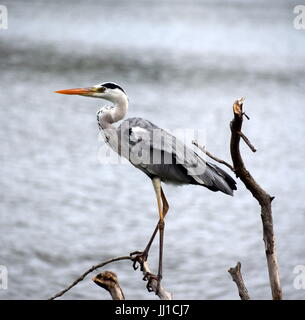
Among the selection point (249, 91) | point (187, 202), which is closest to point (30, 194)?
point (187, 202)

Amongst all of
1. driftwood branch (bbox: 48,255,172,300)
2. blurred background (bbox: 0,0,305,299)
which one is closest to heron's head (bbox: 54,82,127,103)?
driftwood branch (bbox: 48,255,172,300)

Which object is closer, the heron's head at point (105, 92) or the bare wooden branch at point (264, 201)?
the bare wooden branch at point (264, 201)

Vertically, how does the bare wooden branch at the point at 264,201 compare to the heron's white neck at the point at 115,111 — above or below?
below

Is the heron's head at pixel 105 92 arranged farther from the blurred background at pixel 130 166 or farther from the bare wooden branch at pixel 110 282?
the blurred background at pixel 130 166

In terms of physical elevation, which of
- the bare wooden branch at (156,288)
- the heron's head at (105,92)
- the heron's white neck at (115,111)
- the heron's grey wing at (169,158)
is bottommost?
the bare wooden branch at (156,288)

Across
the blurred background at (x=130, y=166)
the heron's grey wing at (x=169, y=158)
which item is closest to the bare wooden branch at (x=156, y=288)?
the heron's grey wing at (x=169, y=158)

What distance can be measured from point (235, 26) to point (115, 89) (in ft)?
90.5

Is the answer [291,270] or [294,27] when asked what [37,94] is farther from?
[294,27]

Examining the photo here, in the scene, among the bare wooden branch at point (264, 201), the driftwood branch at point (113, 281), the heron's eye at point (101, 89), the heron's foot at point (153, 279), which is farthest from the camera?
the heron's eye at point (101, 89)

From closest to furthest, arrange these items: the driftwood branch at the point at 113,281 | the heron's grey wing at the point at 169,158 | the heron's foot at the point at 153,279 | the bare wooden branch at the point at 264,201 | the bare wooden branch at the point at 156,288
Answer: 1. the bare wooden branch at the point at 264,201
2. the driftwood branch at the point at 113,281
3. the bare wooden branch at the point at 156,288
4. the heron's foot at the point at 153,279
5. the heron's grey wing at the point at 169,158

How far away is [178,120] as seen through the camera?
15945 millimetres

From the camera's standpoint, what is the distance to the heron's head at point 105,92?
15.7 ft

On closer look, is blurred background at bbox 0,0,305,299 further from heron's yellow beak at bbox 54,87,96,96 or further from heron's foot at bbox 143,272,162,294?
heron's yellow beak at bbox 54,87,96,96

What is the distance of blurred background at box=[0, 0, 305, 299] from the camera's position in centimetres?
939
